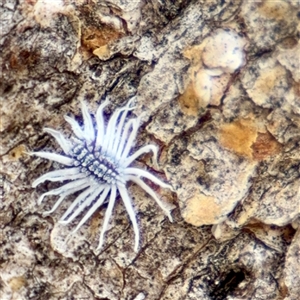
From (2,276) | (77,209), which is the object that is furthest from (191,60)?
(2,276)

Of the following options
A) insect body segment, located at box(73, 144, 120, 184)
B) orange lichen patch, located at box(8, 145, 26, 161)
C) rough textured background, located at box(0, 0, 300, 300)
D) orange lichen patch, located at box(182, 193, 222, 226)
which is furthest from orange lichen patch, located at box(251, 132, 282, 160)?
orange lichen patch, located at box(8, 145, 26, 161)

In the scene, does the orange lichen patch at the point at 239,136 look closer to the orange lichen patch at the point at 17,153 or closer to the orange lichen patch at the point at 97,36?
the orange lichen patch at the point at 97,36

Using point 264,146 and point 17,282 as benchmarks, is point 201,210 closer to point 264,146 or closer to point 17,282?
point 264,146

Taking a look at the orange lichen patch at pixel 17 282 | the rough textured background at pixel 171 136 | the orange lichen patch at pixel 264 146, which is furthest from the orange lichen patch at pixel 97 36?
the orange lichen patch at pixel 17 282

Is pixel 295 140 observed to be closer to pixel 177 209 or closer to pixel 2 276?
pixel 177 209

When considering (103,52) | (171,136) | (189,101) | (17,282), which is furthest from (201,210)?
(17,282)

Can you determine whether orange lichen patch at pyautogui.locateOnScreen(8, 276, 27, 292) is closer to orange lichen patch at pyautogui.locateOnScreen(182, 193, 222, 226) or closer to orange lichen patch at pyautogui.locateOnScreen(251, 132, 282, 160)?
orange lichen patch at pyautogui.locateOnScreen(182, 193, 222, 226)
